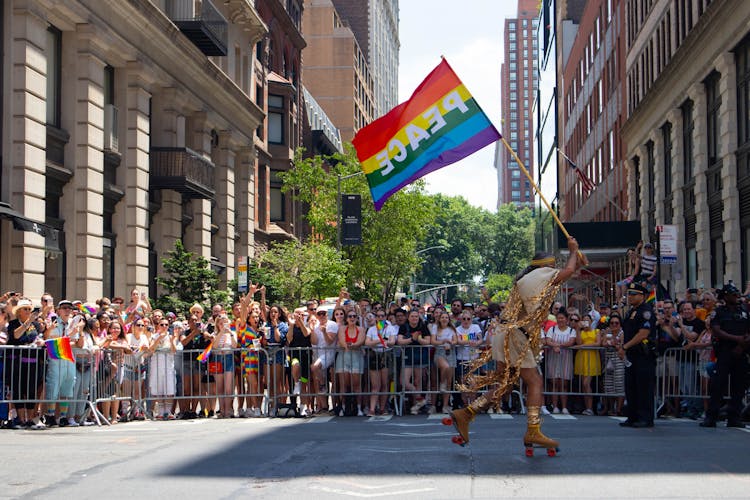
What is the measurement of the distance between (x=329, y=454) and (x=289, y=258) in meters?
32.4

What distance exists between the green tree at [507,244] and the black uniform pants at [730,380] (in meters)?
113

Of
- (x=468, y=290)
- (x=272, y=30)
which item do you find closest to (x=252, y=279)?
(x=272, y=30)

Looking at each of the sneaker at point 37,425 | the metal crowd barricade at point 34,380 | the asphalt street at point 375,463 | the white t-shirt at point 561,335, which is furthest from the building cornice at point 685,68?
the sneaker at point 37,425

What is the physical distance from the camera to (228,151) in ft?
134

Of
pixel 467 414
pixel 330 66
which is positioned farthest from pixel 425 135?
pixel 330 66

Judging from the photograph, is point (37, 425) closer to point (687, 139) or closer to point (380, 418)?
point (380, 418)

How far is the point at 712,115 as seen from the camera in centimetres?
3284

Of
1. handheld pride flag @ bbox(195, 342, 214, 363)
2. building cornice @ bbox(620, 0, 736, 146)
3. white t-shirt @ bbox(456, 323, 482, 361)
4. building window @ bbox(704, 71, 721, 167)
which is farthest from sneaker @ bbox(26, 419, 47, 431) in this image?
building window @ bbox(704, 71, 721, 167)

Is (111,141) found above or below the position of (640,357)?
above

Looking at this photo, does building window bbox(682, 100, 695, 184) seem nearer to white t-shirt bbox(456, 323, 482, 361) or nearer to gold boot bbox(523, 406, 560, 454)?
white t-shirt bbox(456, 323, 482, 361)

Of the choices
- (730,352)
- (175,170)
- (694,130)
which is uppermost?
(694,130)

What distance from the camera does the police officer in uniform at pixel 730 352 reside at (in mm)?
14531

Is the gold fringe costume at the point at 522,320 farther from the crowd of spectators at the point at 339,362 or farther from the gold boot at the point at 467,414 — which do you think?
the crowd of spectators at the point at 339,362

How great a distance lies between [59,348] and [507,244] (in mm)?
115581
